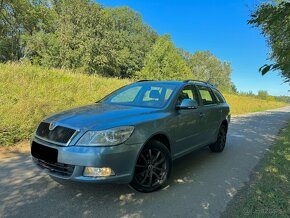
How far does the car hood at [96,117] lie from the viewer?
3646 mm

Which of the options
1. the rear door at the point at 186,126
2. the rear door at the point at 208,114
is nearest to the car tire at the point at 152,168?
the rear door at the point at 186,126

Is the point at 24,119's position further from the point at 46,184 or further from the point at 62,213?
the point at 62,213

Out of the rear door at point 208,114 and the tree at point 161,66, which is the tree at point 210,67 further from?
the rear door at point 208,114

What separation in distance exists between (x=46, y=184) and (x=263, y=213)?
3151 millimetres

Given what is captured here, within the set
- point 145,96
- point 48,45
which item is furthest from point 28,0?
point 145,96

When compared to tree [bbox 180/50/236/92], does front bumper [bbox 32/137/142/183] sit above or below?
below

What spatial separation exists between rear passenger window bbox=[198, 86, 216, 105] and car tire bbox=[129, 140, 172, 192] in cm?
217

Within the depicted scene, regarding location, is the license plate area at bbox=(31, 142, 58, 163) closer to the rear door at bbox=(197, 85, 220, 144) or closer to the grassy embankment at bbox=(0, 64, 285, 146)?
the grassy embankment at bbox=(0, 64, 285, 146)

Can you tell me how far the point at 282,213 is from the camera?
3.57 metres

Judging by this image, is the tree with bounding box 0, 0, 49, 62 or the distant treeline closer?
the tree with bounding box 0, 0, 49, 62

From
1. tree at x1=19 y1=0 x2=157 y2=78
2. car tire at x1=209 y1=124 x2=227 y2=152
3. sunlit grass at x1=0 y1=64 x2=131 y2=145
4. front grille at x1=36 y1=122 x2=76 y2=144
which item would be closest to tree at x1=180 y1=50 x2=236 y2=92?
tree at x1=19 y1=0 x2=157 y2=78

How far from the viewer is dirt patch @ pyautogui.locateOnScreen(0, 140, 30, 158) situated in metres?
5.99

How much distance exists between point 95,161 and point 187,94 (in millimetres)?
2645

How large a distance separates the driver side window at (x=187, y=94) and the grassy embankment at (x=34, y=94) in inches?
167
